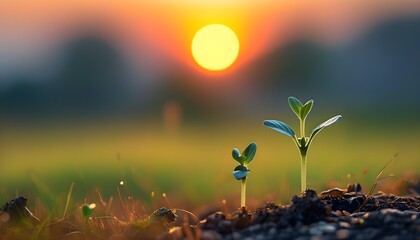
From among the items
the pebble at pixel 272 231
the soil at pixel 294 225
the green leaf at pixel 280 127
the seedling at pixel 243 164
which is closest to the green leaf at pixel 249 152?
the seedling at pixel 243 164

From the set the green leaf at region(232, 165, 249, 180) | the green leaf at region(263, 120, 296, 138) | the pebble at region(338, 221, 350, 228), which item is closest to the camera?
the pebble at region(338, 221, 350, 228)

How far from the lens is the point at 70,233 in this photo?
2.58m

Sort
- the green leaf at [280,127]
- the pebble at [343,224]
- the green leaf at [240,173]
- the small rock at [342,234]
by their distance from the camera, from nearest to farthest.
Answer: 1. the small rock at [342,234]
2. the pebble at [343,224]
3. the green leaf at [240,173]
4. the green leaf at [280,127]

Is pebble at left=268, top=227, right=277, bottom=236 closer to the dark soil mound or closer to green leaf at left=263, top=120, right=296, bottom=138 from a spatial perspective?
the dark soil mound

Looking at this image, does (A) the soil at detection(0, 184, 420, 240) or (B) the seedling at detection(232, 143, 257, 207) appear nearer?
(A) the soil at detection(0, 184, 420, 240)

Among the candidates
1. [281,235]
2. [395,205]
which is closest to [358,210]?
[395,205]

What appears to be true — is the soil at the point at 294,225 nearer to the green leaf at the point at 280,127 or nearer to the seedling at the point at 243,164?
the seedling at the point at 243,164

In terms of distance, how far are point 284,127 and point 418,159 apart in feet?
15.3

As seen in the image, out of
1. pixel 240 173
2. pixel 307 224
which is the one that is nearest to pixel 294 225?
pixel 307 224

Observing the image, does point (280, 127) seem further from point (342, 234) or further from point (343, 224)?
point (342, 234)

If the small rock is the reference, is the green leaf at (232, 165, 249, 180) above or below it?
above

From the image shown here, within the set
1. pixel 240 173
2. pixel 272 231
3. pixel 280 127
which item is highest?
pixel 280 127

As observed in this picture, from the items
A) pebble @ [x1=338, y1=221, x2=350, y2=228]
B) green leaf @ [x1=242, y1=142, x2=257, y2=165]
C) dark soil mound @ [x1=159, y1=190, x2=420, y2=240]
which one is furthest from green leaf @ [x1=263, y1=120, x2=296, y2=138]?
pebble @ [x1=338, y1=221, x2=350, y2=228]

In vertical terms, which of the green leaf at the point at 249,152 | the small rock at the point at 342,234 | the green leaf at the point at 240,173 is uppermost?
the green leaf at the point at 249,152
